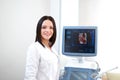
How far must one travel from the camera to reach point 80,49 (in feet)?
7.72

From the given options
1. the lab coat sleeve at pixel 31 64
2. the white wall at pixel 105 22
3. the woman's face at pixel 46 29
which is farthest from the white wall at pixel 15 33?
the lab coat sleeve at pixel 31 64

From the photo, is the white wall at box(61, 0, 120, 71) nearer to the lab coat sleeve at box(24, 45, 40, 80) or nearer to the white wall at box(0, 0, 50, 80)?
the white wall at box(0, 0, 50, 80)

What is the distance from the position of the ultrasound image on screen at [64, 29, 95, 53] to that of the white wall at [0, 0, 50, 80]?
0.71m

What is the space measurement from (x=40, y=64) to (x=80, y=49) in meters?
0.56

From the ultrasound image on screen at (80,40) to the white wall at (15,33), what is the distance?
28.0 inches

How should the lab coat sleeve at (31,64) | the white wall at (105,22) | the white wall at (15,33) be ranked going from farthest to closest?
the white wall at (105,22) < the white wall at (15,33) < the lab coat sleeve at (31,64)

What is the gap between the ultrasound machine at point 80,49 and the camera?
222cm

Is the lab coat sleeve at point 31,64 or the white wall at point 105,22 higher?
the white wall at point 105,22

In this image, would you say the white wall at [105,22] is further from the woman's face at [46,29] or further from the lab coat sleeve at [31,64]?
the lab coat sleeve at [31,64]

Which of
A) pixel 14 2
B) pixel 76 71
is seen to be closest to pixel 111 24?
pixel 76 71

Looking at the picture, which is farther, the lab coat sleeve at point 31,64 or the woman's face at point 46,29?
the woman's face at point 46,29

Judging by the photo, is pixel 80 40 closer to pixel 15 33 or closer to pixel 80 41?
pixel 80 41

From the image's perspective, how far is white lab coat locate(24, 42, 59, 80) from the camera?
194 cm

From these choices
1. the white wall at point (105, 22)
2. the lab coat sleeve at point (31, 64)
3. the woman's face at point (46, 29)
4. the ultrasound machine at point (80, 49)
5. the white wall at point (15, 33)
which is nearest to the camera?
the lab coat sleeve at point (31, 64)
